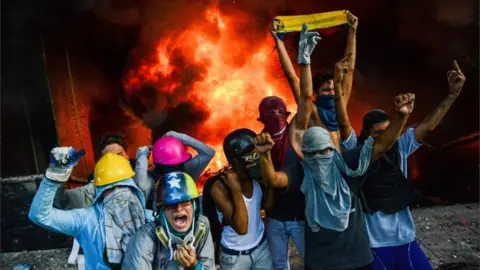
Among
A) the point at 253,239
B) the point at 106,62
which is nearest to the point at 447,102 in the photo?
the point at 253,239

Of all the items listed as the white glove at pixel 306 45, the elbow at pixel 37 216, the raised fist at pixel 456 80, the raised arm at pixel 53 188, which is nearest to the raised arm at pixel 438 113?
the raised fist at pixel 456 80

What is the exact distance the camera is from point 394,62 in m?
9.39

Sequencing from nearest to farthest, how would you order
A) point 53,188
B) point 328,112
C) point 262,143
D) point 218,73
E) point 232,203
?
point 53,188 → point 262,143 → point 232,203 → point 328,112 → point 218,73

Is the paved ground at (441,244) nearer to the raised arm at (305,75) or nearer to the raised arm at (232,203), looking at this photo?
the raised arm at (232,203)

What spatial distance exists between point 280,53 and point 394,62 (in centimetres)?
521

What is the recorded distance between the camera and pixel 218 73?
9.40 metres

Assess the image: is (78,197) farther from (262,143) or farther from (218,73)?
(218,73)

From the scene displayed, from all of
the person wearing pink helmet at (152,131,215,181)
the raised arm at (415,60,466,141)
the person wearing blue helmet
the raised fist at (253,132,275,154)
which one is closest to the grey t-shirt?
the raised fist at (253,132,275,154)

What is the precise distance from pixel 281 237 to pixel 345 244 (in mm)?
877

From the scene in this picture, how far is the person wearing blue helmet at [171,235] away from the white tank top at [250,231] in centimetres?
77

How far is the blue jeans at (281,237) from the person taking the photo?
175 inches

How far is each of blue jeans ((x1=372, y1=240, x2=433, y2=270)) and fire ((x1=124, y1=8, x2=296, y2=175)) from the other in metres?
5.17

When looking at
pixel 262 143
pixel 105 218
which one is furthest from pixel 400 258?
pixel 105 218

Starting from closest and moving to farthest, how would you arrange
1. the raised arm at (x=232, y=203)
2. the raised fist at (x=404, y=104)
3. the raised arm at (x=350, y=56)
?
the raised fist at (x=404, y=104), the raised arm at (x=232, y=203), the raised arm at (x=350, y=56)
